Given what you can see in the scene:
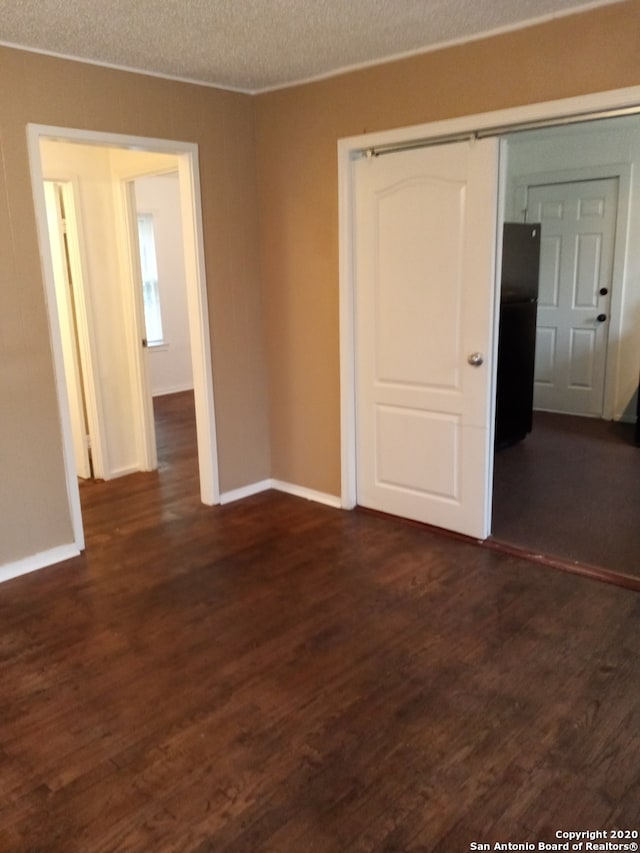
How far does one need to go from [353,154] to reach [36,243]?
1.73 metres

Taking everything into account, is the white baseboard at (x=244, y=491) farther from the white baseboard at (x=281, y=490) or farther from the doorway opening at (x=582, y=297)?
the doorway opening at (x=582, y=297)

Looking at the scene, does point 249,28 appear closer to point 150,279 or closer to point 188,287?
point 188,287

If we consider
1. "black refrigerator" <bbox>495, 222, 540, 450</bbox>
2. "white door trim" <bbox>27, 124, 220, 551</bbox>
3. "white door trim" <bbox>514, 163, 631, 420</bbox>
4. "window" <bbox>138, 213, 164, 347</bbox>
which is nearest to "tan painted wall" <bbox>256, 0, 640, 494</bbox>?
"white door trim" <bbox>27, 124, 220, 551</bbox>

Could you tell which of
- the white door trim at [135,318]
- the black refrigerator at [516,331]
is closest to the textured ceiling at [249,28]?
the white door trim at [135,318]

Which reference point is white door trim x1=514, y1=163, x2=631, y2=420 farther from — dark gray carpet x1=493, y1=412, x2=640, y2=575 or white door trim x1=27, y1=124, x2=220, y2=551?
white door trim x1=27, y1=124, x2=220, y2=551

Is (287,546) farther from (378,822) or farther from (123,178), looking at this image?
(123,178)

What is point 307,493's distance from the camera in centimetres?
446

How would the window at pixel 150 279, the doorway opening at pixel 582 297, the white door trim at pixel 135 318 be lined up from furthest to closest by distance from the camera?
1. the window at pixel 150 279
2. the doorway opening at pixel 582 297
3. the white door trim at pixel 135 318

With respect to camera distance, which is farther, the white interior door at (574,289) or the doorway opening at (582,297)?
the white interior door at (574,289)

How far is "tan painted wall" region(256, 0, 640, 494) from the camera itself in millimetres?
2854

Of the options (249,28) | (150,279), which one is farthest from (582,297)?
(150,279)

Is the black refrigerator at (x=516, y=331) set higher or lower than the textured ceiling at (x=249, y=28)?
lower

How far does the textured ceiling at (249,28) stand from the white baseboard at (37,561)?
243 cm

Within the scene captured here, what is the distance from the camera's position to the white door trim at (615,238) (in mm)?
5922
